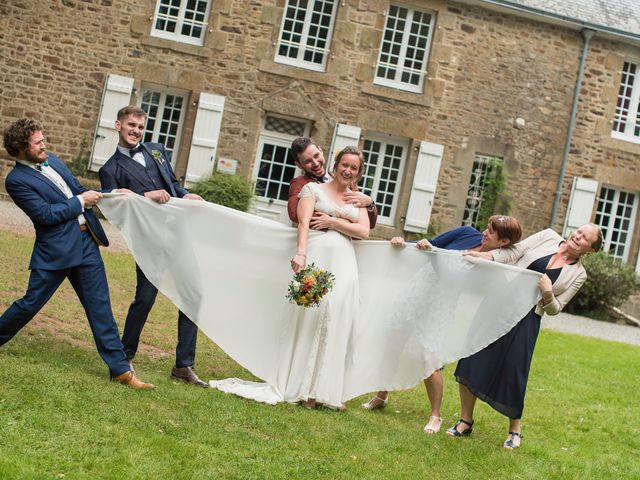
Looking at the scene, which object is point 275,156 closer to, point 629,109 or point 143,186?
point 629,109

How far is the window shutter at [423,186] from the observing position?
61.4 feet

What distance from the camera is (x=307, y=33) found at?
1862 cm

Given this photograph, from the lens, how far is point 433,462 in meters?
6.22

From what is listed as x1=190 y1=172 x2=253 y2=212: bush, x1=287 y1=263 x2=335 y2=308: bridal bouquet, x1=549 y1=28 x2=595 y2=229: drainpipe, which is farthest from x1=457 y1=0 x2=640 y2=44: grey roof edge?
x1=287 y1=263 x2=335 y2=308: bridal bouquet

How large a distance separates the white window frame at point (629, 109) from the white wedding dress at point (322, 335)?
47.0 ft

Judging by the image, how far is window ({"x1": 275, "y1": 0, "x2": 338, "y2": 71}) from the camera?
60.8 feet

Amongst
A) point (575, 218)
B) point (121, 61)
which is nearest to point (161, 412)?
point (121, 61)

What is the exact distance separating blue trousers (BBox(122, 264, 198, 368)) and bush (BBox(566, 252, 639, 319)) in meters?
Result: 11.6

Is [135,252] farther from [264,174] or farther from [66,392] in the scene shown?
[264,174]

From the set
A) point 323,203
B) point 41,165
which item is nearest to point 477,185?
point 323,203

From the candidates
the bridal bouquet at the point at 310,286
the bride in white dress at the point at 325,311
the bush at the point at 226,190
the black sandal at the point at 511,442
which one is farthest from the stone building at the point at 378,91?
the black sandal at the point at 511,442

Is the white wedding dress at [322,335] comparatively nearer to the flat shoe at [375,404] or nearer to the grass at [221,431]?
the grass at [221,431]

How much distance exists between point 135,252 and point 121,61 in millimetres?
11264

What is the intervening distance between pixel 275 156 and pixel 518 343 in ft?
39.9
